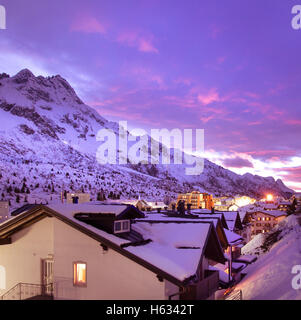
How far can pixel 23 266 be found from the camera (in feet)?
60.4

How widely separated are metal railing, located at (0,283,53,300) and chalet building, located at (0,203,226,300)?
0.04m

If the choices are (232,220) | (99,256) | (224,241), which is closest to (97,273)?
(99,256)

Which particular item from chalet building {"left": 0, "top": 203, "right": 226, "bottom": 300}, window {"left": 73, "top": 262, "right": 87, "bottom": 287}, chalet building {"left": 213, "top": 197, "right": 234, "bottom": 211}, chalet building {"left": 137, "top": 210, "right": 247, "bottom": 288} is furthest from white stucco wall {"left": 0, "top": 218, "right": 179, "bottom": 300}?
chalet building {"left": 213, "top": 197, "right": 234, "bottom": 211}

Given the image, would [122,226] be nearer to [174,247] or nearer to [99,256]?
[99,256]

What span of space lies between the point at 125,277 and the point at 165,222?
5.45 meters

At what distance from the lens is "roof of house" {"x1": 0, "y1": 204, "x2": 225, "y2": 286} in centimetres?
1530

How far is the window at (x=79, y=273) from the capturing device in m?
16.7

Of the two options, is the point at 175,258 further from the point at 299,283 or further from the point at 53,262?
the point at 299,283

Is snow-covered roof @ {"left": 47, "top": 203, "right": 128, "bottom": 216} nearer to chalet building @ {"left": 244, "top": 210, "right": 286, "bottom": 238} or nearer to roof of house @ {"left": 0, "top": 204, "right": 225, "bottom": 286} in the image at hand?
roof of house @ {"left": 0, "top": 204, "right": 225, "bottom": 286}

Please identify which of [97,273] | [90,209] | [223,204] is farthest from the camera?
[223,204]

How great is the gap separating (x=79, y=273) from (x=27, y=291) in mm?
3267

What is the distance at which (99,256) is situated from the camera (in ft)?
53.5
